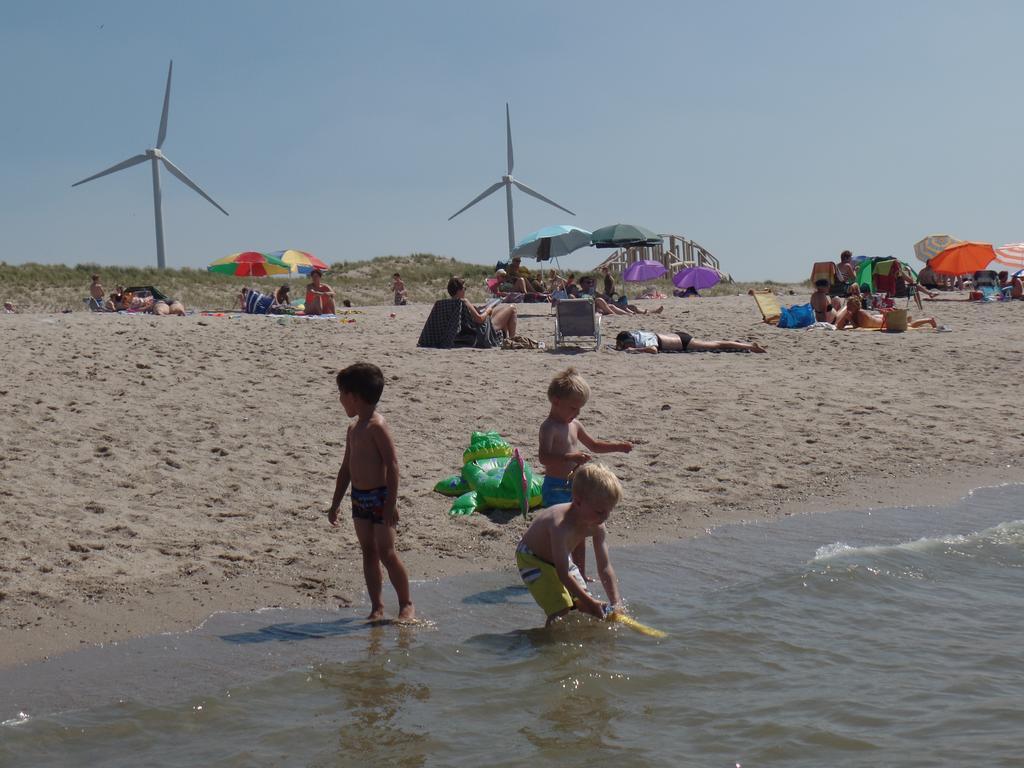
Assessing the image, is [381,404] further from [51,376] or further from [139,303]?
[139,303]

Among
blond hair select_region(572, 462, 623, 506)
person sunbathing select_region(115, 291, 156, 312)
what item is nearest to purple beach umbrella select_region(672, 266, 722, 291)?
person sunbathing select_region(115, 291, 156, 312)

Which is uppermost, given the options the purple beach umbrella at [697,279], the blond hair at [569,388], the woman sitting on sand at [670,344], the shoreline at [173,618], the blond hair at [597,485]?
the purple beach umbrella at [697,279]

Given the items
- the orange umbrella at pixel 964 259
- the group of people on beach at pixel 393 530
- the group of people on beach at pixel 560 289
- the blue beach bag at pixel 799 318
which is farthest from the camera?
the orange umbrella at pixel 964 259

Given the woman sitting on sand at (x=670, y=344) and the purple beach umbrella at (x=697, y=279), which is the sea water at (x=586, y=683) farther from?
the purple beach umbrella at (x=697, y=279)

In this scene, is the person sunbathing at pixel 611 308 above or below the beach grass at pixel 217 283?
below

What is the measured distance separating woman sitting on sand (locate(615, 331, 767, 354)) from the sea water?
7.04 meters

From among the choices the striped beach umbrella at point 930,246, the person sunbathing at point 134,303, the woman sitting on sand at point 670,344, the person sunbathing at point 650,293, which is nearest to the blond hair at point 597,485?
the woman sitting on sand at point 670,344

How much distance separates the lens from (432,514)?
701 cm

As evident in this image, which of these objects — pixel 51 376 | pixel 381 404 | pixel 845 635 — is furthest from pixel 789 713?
pixel 51 376

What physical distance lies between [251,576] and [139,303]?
1262cm

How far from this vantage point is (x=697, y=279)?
89.2 feet

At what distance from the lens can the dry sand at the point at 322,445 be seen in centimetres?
576

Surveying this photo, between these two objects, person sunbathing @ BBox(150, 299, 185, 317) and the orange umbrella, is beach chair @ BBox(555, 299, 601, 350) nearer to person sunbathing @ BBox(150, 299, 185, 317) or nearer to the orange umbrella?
person sunbathing @ BBox(150, 299, 185, 317)

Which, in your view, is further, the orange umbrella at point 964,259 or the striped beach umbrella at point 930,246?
the striped beach umbrella at point 930,246
